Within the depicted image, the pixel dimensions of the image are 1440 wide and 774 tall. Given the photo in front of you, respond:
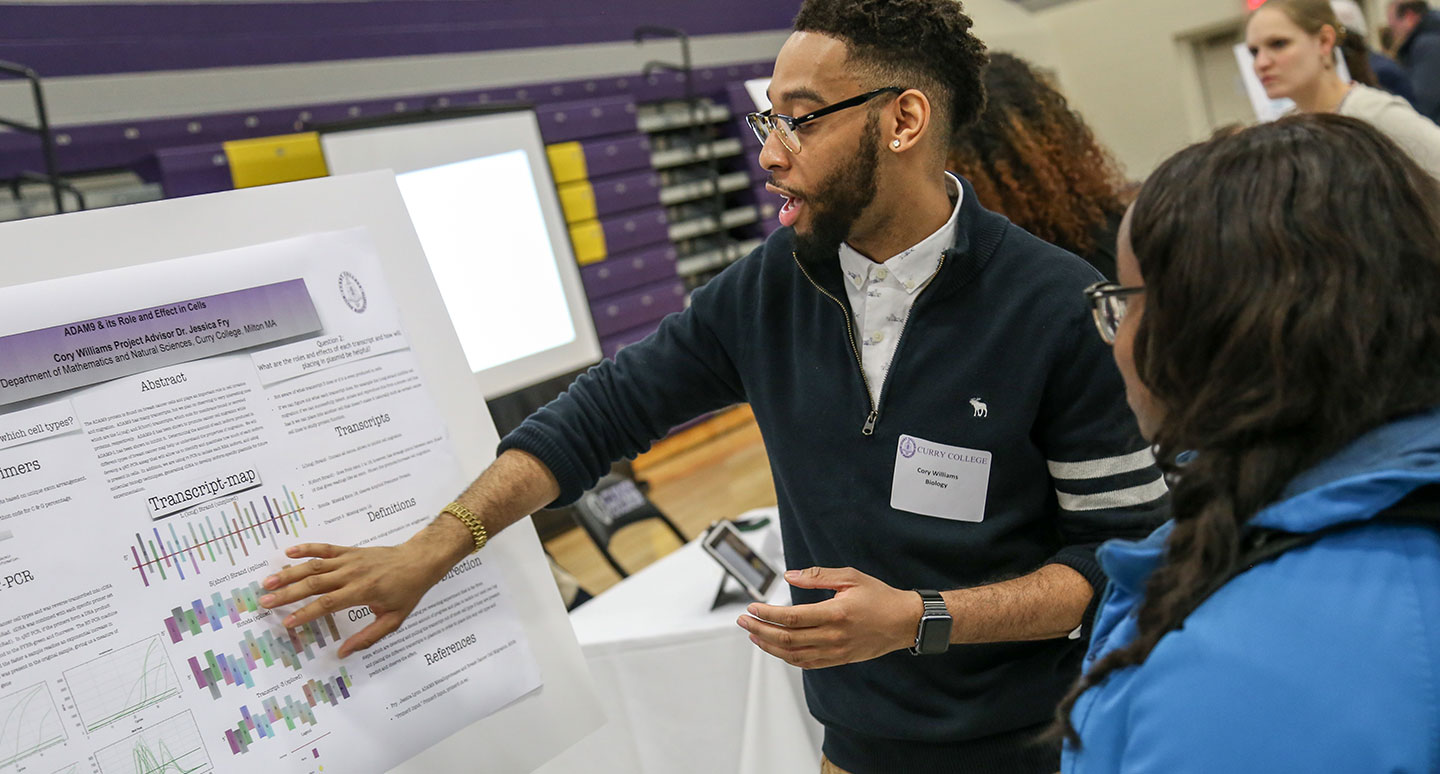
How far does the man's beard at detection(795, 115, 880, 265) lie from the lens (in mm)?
1399

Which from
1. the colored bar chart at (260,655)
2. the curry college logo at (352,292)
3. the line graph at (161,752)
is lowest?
the line graph at (161,752)

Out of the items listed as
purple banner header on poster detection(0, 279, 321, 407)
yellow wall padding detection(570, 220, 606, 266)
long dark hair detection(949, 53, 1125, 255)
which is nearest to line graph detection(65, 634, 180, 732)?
purple banner header on poster detection(0, 279, 321, 407)

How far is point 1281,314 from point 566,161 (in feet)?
16.9

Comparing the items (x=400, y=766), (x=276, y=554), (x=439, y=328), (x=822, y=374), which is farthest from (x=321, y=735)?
(x=822, y=374)

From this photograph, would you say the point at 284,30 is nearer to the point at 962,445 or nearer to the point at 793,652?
the point at 962,445

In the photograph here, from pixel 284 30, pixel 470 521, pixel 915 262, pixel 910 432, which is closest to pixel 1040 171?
pixel 915 262

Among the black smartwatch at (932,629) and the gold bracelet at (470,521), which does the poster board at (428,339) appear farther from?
the black smartwatch at (932,629)

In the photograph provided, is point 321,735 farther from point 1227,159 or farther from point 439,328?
point 1227,159

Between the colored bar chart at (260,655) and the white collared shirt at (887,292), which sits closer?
the colored bar chart at (260,655)

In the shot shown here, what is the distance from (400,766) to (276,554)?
1.03 ft

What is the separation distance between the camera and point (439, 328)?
1.52 meters

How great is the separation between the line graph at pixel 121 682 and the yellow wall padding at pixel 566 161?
4542mm

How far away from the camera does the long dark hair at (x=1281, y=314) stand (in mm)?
701

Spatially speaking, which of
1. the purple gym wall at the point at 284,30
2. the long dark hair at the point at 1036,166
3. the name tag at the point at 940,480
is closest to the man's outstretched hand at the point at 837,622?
the name tag at the point at 940,480
